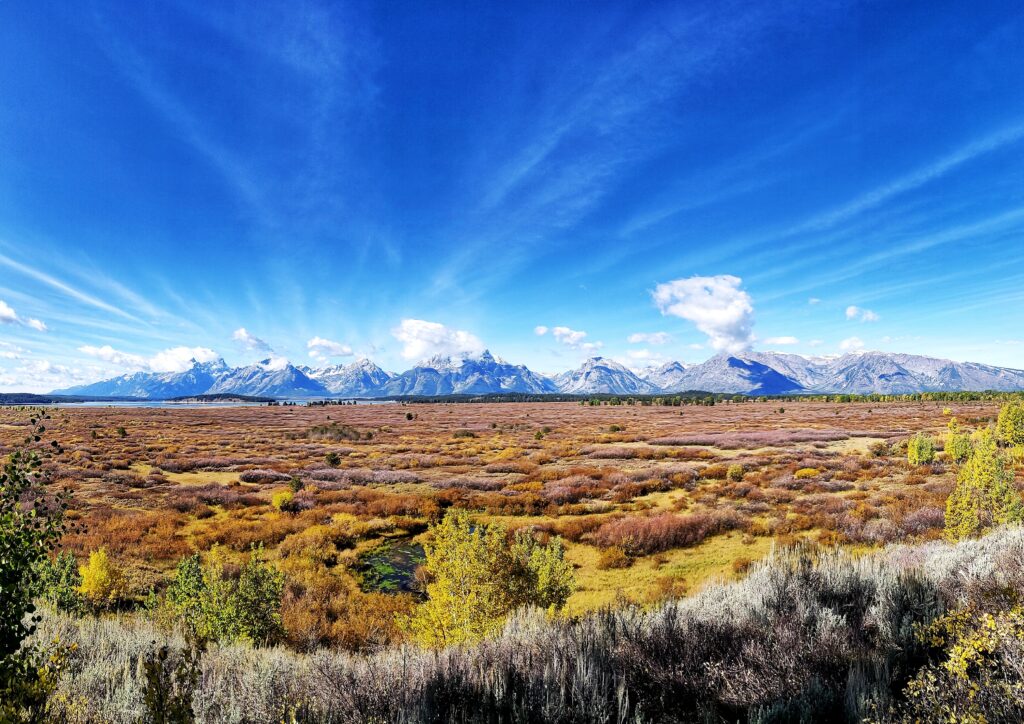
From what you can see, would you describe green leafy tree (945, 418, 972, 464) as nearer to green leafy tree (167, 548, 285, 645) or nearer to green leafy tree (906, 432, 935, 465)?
green leafy tree (906, 432, 935, 465)

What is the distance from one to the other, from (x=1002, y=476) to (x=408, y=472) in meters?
27.1

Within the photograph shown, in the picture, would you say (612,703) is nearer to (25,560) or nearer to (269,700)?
(269,700)

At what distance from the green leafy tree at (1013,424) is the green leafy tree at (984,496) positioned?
24155 millimetres

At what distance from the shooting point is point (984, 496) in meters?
10.1

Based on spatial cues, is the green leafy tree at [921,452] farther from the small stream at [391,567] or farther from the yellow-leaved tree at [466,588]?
the yellow-leaved tree at [466,588]

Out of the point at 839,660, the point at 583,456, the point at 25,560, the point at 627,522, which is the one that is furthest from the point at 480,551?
the point at 583,456

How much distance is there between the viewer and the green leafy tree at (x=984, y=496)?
9.80 metres

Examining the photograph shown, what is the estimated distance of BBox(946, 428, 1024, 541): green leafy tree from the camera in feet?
32.2

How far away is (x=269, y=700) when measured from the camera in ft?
13.2

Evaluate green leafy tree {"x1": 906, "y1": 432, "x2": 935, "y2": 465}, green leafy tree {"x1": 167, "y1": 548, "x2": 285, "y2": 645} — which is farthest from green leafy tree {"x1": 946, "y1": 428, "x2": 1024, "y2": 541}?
green leafy tree {"x1": 906, "y1": 432, "x2": 935, "y2": 465}

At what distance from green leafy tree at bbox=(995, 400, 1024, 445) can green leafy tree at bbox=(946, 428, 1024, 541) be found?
79.2ft

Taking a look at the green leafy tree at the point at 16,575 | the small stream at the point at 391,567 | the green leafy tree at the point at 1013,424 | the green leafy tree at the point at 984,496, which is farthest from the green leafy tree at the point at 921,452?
the green leafy tree at the point at 16,575

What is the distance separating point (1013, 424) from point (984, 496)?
25461mm

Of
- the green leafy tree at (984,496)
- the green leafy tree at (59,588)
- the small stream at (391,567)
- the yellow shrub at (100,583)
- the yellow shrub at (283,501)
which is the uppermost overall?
the green leafy tree at (984,496)
